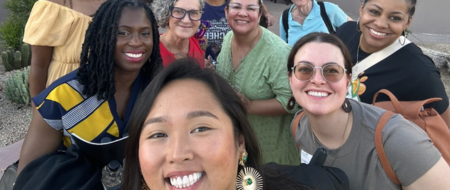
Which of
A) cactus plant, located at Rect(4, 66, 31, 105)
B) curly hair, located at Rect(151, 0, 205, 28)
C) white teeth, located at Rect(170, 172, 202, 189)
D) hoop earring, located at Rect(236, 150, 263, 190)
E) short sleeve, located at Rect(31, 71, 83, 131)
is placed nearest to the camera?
white teeth, located at Rect(170, 172, 202, 189)

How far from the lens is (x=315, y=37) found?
2061 mm

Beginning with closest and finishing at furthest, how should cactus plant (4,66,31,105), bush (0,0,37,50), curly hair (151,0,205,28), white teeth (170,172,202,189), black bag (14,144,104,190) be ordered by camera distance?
1. white teeth (170,172,202,189)
2. black bag (14,144,104,190)
3. curly hair (151,0,205,28)
4. cactus plant (4,66,31,105)
5. bush (0,0,37,50)

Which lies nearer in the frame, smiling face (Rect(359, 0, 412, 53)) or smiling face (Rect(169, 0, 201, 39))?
smiling face (Rect(359, 0, 412, 53))

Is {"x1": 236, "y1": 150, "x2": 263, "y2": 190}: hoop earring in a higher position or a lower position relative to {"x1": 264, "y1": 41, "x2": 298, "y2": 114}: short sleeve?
lower

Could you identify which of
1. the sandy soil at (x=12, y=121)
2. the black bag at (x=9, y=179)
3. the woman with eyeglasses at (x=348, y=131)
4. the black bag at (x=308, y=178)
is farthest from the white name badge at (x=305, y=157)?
the sandy soil at (x=12, y=121)

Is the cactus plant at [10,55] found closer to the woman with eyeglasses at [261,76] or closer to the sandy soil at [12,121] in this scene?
the sandy soil at [12,121]

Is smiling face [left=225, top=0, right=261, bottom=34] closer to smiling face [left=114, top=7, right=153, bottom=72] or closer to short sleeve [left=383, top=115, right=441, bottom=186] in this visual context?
smiling face [left=114, top=7, right=153, bottom=72]

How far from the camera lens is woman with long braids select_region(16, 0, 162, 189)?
6.20 ft

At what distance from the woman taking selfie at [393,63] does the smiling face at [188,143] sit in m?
1.32

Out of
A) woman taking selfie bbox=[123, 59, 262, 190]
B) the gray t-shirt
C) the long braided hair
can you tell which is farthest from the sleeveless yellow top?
the gray t-shirt

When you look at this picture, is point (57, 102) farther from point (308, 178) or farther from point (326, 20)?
point (326, 20)

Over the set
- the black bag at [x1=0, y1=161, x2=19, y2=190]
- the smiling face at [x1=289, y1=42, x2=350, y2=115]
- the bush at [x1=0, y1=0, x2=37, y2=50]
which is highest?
the smiling face at [x1=289, y1=42, x2=350, y2=115]

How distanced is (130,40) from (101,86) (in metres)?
0.33

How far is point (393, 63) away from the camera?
8.27ft
